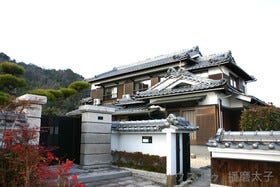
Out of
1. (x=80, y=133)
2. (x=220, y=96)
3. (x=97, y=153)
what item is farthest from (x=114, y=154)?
(x=220, y=96)

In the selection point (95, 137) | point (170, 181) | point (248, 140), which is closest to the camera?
point (248, 140)

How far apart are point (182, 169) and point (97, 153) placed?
3.48 m

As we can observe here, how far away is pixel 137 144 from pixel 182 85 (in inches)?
348

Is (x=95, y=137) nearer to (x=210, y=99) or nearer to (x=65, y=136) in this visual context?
(x=65, y=136)

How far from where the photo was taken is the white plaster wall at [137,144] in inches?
362

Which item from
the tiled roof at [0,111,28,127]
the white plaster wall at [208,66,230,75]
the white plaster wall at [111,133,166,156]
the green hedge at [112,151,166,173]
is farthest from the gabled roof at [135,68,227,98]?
the tiled roof at [0,111,28,127]

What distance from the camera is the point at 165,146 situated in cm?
902

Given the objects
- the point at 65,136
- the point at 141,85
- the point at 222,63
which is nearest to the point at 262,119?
the point at 65,136

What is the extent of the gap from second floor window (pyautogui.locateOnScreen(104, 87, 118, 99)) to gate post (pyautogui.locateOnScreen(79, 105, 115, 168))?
16499 millimetres

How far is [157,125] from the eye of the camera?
30.2 ft

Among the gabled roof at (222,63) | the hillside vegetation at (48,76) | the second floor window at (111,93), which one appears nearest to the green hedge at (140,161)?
the gabled roof at (222,63)

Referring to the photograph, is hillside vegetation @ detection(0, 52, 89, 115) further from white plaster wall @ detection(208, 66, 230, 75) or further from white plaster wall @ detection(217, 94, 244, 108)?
white plaster wall @ detection(217, 94, 244, 108)

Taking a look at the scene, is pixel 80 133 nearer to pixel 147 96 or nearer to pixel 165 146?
pixel 165 146

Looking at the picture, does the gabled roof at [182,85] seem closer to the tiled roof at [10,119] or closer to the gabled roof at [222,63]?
the gabled roof at [222,63]
